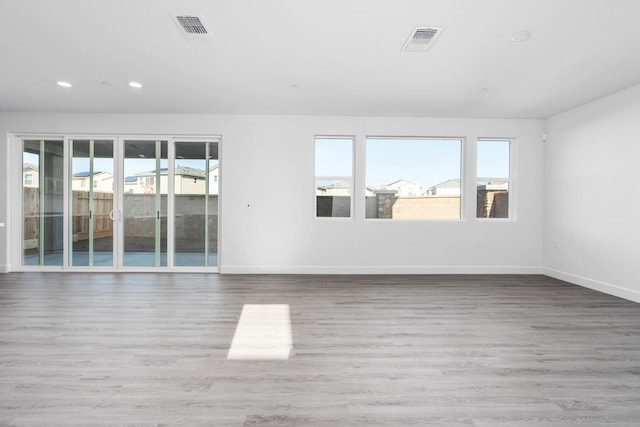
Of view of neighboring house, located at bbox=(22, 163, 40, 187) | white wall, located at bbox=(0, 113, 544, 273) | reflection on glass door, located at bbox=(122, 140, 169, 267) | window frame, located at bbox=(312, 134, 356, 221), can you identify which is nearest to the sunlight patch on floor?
white wall, located at bbox=(0, 113, 544, 273)

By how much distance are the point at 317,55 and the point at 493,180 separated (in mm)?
4160

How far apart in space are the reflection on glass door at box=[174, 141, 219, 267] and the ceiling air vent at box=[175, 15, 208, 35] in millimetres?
2887

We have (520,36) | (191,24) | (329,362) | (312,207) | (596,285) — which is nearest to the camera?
(329,362)

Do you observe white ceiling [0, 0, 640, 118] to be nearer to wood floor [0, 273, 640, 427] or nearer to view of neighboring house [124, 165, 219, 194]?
view of neighboring house [124, 165, 219, 194]

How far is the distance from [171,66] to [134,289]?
2.99 meters

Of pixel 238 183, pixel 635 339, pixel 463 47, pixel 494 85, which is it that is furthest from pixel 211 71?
pixel 635 339

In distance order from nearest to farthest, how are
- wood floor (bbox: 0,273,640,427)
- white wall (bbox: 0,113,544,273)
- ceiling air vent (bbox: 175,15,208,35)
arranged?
1. wood floor (bbox: 0,273,640,427)
2. ceiling air vent (bbox: 175,15,208,35)
3. white wall (bbox: 0,113,544,273)

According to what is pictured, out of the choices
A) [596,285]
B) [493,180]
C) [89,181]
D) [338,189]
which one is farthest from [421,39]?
[89,181]

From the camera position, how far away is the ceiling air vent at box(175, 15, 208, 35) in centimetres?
278

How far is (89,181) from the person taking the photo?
571 cm

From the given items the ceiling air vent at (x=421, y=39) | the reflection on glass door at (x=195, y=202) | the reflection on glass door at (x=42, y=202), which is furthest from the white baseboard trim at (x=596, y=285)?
the reflection on glass door at (x=42, y=202)

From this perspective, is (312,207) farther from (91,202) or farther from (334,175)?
(91,202)

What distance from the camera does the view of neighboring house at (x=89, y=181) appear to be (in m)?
5.71

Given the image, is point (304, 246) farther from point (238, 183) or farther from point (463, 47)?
point (463, 47)
